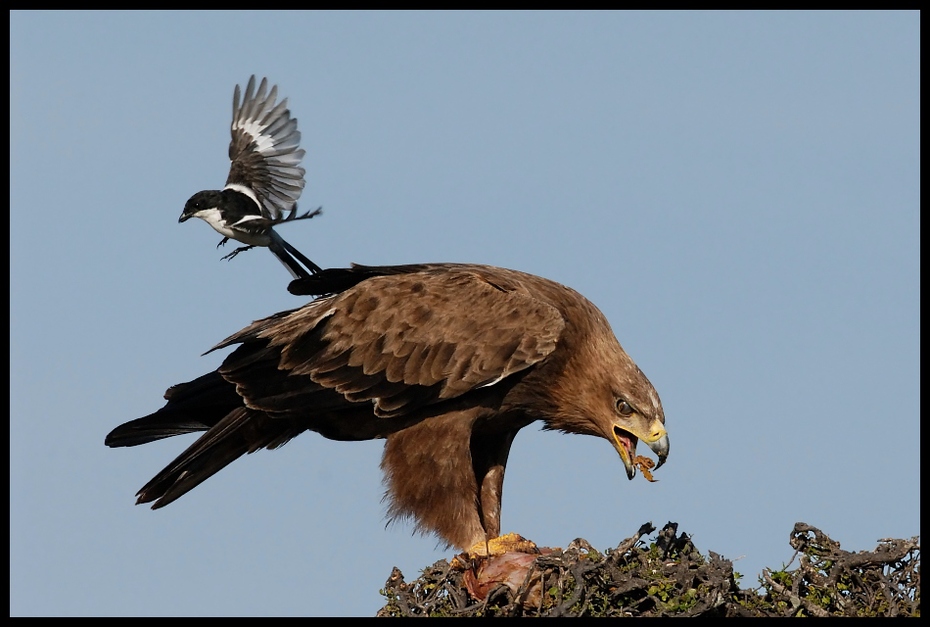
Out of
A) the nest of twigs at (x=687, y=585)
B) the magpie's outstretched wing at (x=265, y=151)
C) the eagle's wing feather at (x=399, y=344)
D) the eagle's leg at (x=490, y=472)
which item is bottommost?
the nest of twigs at (x=687, y=585)

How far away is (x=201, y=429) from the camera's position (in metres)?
8.83

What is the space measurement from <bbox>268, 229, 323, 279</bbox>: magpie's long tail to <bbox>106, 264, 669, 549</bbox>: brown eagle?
75.5 inches

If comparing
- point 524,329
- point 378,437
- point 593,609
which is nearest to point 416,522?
point 378,437

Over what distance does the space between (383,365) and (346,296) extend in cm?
64

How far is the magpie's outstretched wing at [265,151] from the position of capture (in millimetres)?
11922

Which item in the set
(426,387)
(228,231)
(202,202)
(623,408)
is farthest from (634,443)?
(202,202)

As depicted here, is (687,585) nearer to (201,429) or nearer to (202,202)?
(201,429)

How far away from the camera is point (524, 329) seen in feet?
27.0

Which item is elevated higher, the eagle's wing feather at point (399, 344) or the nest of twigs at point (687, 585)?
the eagle's wing feather at point (399, 344)

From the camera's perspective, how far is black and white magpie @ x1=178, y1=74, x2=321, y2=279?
431 inches

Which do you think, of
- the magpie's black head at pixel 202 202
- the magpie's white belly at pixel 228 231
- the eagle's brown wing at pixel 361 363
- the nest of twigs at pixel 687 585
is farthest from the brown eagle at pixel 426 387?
the magpie's black head at pixel 202 202

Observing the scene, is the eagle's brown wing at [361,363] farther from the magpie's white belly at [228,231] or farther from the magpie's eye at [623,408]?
the magpie's white belly at [228,231]

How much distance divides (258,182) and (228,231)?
102 cm

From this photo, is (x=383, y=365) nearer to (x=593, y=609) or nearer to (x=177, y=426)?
(x=177, y=426)
